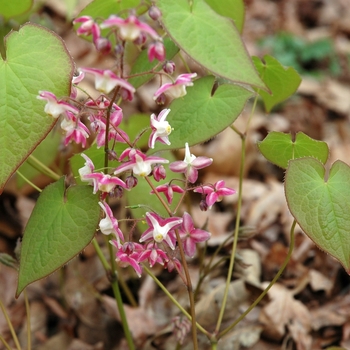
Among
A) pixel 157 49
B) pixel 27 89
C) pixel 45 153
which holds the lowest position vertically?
pixel 45 153

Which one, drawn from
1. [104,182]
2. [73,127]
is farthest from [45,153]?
[104,182]

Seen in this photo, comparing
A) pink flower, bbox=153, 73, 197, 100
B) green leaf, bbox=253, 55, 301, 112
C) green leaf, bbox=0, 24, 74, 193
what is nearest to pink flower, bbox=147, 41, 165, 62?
A: pink flower, bbox=153, 73, 197, 100

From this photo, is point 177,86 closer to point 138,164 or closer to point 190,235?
point 138,164

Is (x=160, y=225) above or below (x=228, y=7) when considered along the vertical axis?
below

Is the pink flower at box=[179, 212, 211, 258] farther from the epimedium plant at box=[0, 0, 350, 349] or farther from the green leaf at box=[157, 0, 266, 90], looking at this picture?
the green leaf at box=[157, 0, 266, 90]

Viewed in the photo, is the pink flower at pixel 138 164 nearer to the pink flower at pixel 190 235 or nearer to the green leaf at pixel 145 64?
the pink flower at pixel 190 235

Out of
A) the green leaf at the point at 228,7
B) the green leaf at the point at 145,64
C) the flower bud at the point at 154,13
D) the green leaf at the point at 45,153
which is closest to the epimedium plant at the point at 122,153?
the flower bud at the point at 154,13
